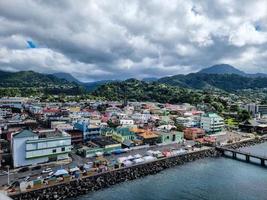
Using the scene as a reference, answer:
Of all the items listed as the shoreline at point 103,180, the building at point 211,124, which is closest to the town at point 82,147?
the building at point 211,124

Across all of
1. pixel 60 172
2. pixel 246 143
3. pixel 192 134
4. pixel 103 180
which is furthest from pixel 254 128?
pixel 60 172

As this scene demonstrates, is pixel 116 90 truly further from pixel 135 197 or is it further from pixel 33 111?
pixel 135 197

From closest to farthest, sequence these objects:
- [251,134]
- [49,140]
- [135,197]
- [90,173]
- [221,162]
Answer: [135,197] → [90,173] → [49,140] → [221,162] → [251,134]

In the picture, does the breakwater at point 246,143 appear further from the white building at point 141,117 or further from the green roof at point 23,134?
the green roof at point 23,134

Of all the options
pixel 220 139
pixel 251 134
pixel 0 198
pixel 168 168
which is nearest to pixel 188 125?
pixel 220 139

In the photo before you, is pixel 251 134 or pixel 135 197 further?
pixel 251 134
